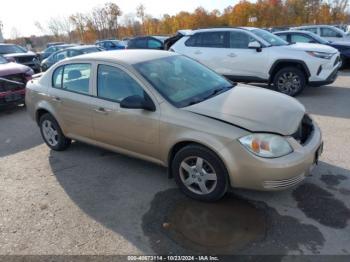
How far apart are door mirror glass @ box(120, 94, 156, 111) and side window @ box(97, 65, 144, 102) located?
136mm

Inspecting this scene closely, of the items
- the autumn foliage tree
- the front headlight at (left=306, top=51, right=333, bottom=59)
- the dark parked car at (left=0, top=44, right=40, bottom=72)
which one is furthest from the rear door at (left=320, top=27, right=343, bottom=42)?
the autumn foliage tree

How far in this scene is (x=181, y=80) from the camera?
13.3 feet

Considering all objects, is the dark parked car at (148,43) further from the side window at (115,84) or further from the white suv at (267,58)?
the side window at (115,84)

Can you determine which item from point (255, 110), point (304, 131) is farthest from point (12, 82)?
point (304, 131)

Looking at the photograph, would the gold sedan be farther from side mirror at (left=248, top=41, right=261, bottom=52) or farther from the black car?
the black car

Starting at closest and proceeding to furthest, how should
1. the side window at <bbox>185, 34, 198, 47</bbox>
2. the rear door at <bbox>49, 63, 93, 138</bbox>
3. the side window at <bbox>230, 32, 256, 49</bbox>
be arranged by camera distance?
the rear door at <bbox>49, 63, 93, 138</bbox> → the side window at <bbox>230, 32, 256, 49</bbox> → the side window at <bbox>185, 34, 198, 47</bbox>

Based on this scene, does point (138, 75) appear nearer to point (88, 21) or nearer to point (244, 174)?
point (244, 174)

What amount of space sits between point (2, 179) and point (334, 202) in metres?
4.37

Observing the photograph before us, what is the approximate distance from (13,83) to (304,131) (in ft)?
24.8

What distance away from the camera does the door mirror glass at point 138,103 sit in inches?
142

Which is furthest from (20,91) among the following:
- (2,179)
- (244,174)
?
(244,174)

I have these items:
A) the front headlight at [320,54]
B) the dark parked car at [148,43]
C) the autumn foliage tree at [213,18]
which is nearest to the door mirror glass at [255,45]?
the front headlight at [320,54]

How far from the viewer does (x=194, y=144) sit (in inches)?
136

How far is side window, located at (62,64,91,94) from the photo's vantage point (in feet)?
14.6
